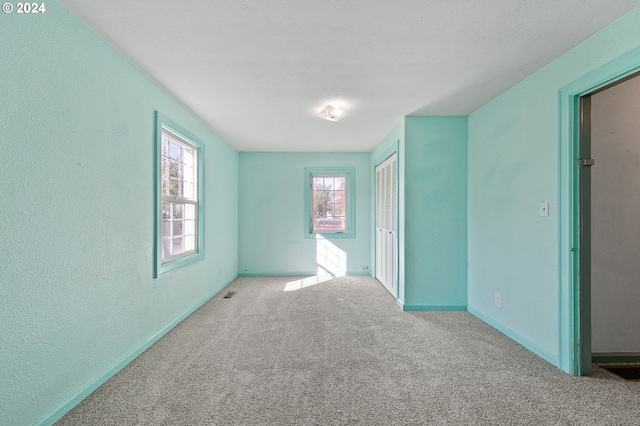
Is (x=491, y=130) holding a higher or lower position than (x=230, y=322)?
higher

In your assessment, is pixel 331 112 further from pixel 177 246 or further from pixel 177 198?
pixel 177 246

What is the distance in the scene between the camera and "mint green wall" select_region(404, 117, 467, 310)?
3.53 m

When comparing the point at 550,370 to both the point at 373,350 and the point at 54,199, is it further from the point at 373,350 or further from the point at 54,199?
the point at 54,199

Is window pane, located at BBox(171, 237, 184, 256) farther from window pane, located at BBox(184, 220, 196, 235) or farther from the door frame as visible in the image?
the door frame

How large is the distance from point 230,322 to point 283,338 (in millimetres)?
752

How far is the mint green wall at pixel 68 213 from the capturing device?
1407 mm

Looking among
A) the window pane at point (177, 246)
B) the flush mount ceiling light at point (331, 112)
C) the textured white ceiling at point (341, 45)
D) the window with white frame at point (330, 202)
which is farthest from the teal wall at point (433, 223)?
the window pane at point (177, 246)

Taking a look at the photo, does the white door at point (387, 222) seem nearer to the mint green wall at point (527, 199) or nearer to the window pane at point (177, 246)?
the mint green wall at point (527, 199)

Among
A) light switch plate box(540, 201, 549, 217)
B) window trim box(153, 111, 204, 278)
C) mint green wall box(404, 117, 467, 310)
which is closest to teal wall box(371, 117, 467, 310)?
mint green wall box(404, 117, 467, 310)

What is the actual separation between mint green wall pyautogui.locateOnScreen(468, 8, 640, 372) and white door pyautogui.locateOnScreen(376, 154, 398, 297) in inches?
38.3

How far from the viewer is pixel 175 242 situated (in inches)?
130

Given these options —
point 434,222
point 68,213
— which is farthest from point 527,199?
point 68,213

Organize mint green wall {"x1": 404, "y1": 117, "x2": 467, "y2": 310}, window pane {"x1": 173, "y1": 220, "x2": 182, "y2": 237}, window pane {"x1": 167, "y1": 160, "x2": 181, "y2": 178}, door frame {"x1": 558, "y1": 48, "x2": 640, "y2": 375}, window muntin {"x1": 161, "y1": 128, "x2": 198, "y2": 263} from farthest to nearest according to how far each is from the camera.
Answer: mint green wall {"x1": 404, "y1": 117, "x2": 467, "y2": 310}, window pane {"x1": 173, "y1": 220, "x2": 182, "y2": 237}, window pane {"x1": 167, "y1": 160, "x2": 181, "y2": 178}, window muntin {"x1": 161, "y1": 128, "x2": 198, "y2": 263}, door frame {"x1": 558, "y1": 48, "x2": 640, "y2": 375}

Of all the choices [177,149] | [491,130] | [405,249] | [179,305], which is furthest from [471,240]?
[177,149]
